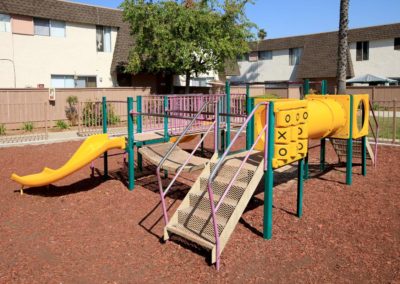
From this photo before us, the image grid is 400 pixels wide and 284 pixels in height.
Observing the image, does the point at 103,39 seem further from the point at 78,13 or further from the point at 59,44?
the point at 59,44

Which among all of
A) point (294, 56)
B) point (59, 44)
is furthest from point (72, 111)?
point (294, 56)

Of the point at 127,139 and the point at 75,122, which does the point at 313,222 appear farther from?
the point at 75,122

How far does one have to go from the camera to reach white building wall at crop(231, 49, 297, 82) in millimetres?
39531

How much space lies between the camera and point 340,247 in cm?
499

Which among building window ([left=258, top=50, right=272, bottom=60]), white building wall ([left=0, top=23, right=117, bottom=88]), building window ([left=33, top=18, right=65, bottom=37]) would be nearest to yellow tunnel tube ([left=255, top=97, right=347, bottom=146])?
white building wall ([left=0, top=23, right=117, bottom=88])

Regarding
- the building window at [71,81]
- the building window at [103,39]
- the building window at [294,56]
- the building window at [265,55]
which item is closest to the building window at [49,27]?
the building window at [103,39]

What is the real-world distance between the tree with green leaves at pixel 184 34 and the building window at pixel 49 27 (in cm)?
357

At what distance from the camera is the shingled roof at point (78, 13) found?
18.8 m

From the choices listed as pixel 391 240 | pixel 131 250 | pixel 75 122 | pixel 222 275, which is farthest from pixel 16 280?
pixel 75 122

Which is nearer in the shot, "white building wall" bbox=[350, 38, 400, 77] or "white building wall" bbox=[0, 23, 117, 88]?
"white building wall" bbox=[0, 23, 117, 88]

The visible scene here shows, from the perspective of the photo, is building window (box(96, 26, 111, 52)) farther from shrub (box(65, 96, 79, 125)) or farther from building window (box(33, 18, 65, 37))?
shrub (box(65, 96, 79, 125))

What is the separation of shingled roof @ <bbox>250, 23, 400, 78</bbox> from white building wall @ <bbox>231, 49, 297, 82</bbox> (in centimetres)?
95

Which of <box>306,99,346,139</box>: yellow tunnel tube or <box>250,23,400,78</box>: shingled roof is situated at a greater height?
<box>250,23,400,78</box>: shingled roof

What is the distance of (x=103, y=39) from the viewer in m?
22.0
